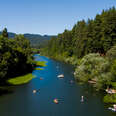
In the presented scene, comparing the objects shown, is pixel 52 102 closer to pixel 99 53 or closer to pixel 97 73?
pixel 97 73

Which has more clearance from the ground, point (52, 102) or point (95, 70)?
point (95, 70)

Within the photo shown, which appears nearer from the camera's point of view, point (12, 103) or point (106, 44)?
point (12, 103)

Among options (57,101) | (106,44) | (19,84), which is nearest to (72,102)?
(57,101)

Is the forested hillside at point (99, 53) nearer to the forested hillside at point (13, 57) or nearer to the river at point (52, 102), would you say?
the river at point (52, 102)

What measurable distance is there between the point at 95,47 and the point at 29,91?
41856 millimetres

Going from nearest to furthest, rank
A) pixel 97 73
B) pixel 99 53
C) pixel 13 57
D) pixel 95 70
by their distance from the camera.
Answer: pixel 97 73, pixel 95 70, pixel 13 57, pixel 99 53

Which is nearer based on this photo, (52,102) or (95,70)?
(52,102)

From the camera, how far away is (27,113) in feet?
104

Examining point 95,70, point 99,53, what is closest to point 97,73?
point 95,70

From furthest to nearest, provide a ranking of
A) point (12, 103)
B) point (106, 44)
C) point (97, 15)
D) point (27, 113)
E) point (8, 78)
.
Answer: point (97, 15) → point (106, 44) → point (8, 78) → point (12, 103) → point (27, 113)

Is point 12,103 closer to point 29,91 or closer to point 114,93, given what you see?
point 29,91

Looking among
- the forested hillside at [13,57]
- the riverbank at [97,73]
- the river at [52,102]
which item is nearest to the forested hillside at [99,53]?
the riverbank at [97,73]

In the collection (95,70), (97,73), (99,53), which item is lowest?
(97,73)

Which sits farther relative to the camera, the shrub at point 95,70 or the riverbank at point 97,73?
the shrub at point 95,70
